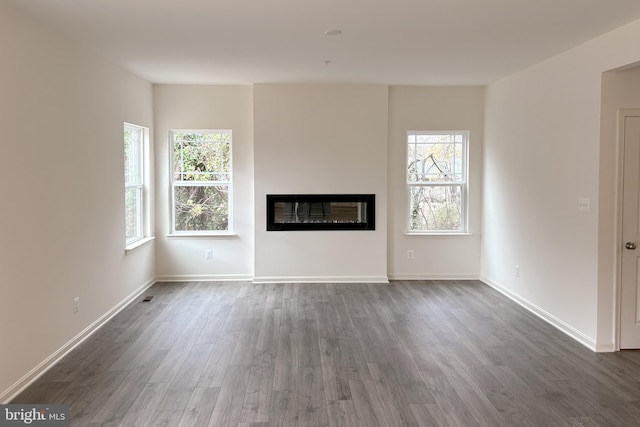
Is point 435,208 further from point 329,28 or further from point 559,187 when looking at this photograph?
point 329,28

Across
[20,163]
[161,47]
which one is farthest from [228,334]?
[161,47]

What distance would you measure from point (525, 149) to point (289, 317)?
308 centimetres

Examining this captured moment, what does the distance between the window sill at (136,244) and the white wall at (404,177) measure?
3151 millimetres

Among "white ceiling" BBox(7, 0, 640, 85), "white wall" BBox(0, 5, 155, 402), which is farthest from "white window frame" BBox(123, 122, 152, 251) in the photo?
"white ceiling" BBox(7, 0, 640, 85)

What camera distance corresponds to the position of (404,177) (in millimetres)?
6512

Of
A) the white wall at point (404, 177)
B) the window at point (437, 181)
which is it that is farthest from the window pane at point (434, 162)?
the white wall at point (404, 177)

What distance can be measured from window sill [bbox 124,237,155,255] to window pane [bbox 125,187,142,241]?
9cm

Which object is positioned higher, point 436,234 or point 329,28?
point 329,28

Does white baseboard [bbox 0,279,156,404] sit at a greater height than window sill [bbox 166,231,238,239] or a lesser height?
lesser

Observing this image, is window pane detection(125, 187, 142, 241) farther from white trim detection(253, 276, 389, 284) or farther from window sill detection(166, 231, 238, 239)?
white trim detection(253, 276, 389, 284)

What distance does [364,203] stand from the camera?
6.40 m

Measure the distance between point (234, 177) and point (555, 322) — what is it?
4140 mm

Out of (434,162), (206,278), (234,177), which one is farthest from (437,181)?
(206,278)

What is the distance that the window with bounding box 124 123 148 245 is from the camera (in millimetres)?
5684
